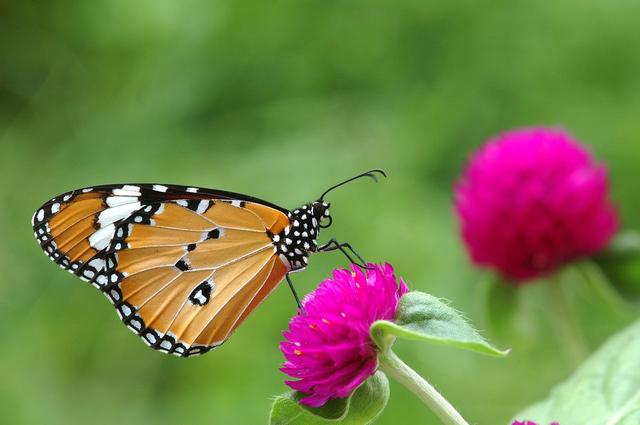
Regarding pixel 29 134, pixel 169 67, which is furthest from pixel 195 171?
pixel 29 134

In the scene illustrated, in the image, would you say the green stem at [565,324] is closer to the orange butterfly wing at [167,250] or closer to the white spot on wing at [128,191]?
the orange butterfly wing at [167,250]

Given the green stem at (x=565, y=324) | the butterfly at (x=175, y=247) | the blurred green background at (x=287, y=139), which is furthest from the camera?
the blurred green background at (x=287, y=139)

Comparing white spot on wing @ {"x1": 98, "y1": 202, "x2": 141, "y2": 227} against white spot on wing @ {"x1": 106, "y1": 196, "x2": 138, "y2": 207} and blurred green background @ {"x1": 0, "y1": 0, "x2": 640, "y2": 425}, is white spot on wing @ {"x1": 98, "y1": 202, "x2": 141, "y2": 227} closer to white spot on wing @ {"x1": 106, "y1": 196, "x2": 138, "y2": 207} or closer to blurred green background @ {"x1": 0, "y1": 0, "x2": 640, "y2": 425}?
white spot on wing @ {"x1": 106, "y1": 196, "x2": 138, "y2": 207}

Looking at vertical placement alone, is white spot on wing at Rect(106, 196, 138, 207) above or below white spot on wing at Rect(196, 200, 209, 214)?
above

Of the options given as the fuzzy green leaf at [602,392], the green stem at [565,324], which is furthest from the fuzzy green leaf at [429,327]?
the green stem at [565,324]

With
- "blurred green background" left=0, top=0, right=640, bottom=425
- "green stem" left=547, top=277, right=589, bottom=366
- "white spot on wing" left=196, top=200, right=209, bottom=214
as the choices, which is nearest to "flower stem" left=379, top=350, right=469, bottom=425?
"white spot on wing" left=196, top=200, right=209, bottom=214

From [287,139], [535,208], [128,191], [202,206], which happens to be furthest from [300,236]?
[287,139]
